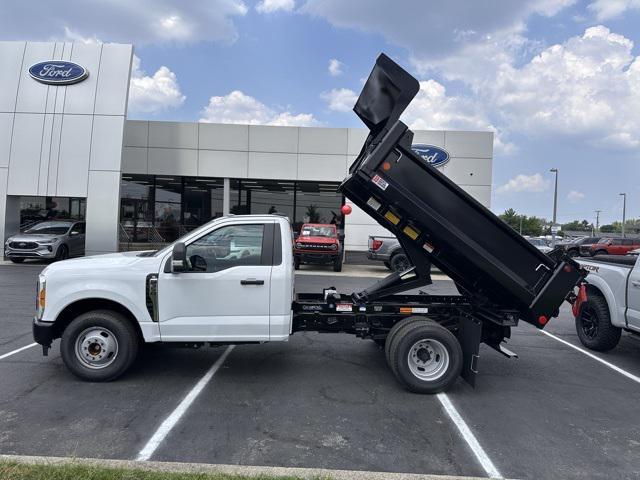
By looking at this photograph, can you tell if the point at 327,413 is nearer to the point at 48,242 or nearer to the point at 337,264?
the point at 337,264

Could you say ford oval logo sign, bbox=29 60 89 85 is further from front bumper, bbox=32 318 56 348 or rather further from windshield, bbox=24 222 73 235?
front bumper, bbox=32 318 56 348

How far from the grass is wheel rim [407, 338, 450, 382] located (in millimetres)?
2261

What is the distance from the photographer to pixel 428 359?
5129 mm

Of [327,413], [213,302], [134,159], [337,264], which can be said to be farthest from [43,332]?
[134,159]

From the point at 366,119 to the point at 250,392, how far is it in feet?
10.9

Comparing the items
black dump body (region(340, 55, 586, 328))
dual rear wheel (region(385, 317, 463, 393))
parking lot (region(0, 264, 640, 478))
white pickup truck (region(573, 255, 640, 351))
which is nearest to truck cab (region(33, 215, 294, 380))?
parking lot (region(0, 264, 640, 478))

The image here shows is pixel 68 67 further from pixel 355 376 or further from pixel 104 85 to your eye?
pixel 355 376

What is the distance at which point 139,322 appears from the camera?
16.1 feet

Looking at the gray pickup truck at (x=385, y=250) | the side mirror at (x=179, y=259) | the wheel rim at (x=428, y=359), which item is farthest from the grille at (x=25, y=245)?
the wheel rim at (x=428, y=359)

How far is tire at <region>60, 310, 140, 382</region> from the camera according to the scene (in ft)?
16.1

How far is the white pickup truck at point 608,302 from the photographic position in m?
6.34

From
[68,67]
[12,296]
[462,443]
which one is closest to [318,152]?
[68,67]

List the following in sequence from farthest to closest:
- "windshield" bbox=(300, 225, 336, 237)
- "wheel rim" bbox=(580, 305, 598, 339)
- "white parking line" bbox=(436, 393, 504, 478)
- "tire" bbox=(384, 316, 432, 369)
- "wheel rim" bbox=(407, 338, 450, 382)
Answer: "windshield" bbox=(300, 225, 336, 237) < "wheel rim" bbox=(580, 305, 598, 339) < "tire" bbox=(384, 316, 432, 369) < "wheel rim" bbox=(407, 338, 450, 382) < "white parking line" bbox=(436, 393, 504, 478)

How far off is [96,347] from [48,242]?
13921mm
